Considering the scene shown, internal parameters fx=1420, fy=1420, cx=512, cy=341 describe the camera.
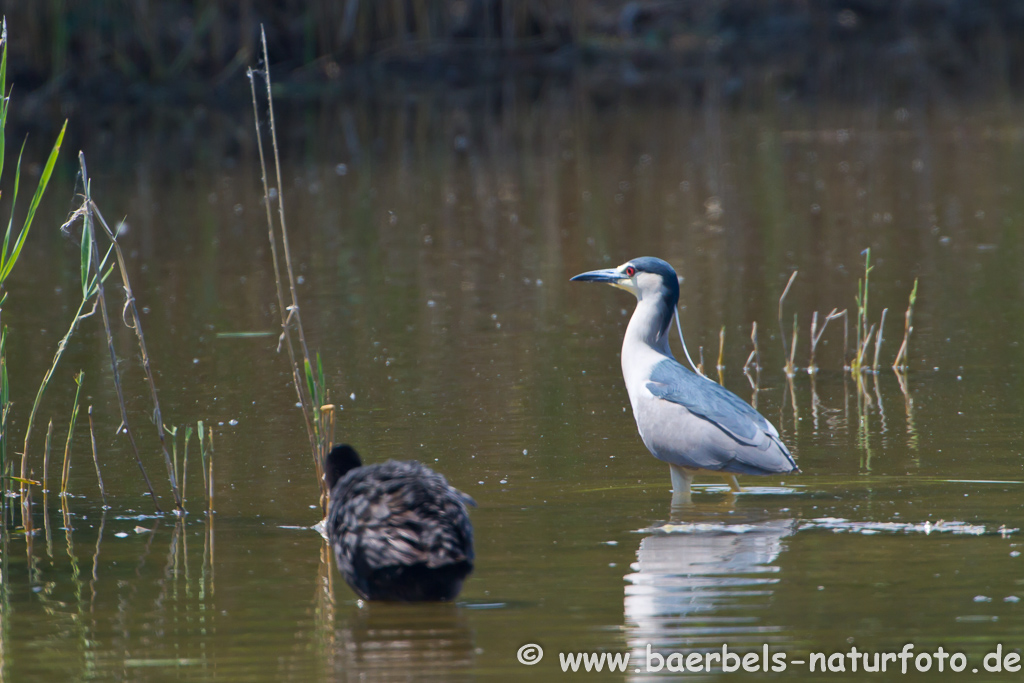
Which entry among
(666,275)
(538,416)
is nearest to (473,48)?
(538,416)

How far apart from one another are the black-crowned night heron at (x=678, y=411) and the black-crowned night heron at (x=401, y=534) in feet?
4.86

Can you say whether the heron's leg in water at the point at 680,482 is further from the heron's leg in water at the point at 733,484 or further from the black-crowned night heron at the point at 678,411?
the heron's leg in water at the point at 733,484

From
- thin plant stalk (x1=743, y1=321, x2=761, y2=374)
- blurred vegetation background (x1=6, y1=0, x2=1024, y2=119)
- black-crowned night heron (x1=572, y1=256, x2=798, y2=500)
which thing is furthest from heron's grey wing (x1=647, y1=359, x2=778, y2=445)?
blurred vegetation background (x1=6, y1=0, x2=1024, y2=119)

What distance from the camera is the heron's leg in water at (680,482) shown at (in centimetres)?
566

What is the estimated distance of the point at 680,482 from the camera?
5.69 metres

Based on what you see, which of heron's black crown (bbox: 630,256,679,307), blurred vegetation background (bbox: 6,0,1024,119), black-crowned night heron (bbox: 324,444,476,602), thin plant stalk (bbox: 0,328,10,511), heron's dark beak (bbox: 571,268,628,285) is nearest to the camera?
black-crowned night heron (bbox: 324,444,476,602)

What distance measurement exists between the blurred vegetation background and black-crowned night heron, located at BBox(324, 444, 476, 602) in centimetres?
1633

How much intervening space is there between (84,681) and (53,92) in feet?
60.4

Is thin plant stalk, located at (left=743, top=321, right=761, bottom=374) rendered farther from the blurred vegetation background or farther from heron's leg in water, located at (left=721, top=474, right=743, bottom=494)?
the blurred vegetation background

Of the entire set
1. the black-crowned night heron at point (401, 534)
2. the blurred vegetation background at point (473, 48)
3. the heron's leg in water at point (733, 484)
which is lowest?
the heron's leg in water at point (733, 484)

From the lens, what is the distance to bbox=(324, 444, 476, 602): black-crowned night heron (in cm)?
417

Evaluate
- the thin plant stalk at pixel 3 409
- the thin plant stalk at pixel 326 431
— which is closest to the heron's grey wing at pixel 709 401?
the thin plant stalk at pixel 326 431

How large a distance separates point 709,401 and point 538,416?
4.76ft

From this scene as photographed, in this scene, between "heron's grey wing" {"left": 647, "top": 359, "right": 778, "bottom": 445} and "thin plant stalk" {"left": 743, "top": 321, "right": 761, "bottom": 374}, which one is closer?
"heron's grey wing" {"left": 647, "top": 359, "right": 778, "bottom": 445}
